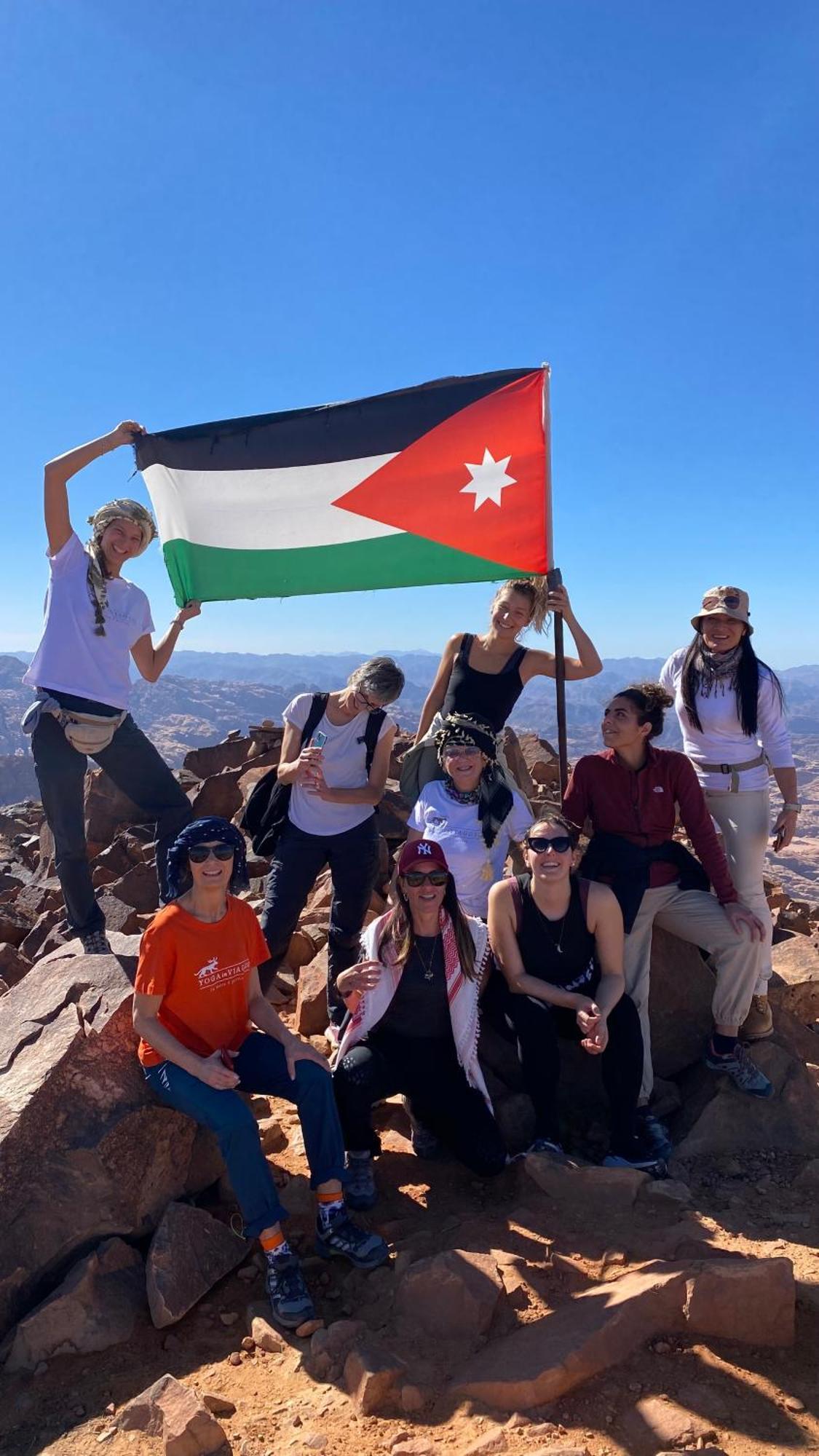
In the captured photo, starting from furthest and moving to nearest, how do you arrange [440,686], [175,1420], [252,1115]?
[440,686]
[252,1115]
[175,1420]

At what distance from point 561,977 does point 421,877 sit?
43.9 inches

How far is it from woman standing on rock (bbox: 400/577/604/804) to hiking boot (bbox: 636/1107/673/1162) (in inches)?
94.9

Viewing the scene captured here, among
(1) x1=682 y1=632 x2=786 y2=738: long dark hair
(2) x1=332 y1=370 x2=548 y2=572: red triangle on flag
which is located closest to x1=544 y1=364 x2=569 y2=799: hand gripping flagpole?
(2) x1=332 y1=370 x2=548 y2=572: red triangle on flag

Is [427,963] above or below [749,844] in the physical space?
below

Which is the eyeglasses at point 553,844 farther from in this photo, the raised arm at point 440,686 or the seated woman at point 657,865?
the raised arm at point 440,686

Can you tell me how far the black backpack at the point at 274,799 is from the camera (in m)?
5.84

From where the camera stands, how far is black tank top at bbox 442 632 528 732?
6027mm

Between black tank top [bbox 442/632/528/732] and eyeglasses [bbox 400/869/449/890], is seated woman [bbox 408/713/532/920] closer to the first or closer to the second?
black tank top [bbox 442/632/528/732]

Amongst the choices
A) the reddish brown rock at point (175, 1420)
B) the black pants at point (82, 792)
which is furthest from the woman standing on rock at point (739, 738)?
the reddish brown rock at point (175, 1420)

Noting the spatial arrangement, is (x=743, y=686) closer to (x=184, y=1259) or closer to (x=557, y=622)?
(x=557, y=622)

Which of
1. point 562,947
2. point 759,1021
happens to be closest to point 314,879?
point 562,947

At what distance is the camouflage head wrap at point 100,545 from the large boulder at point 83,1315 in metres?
3.58

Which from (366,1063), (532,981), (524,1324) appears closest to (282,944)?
(366,1063)

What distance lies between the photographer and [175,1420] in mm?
3367
